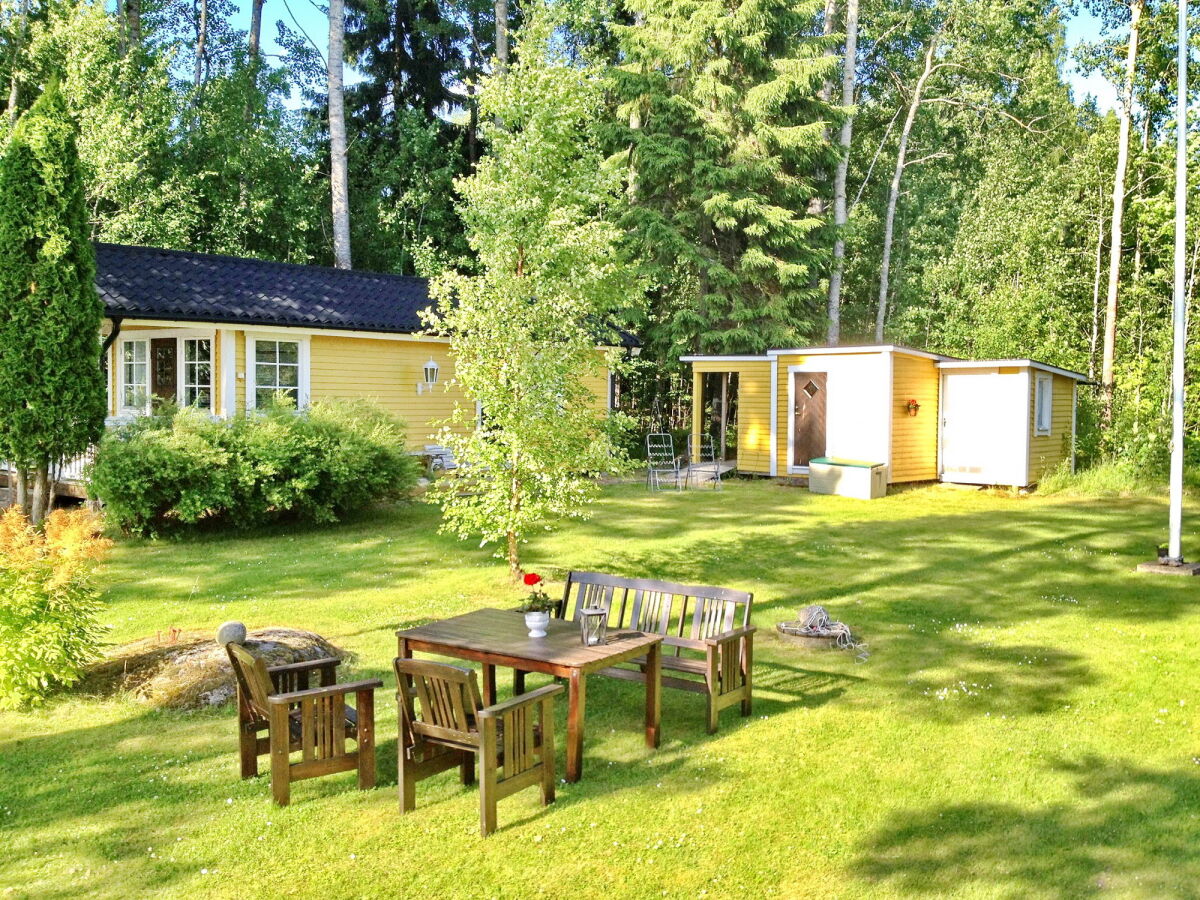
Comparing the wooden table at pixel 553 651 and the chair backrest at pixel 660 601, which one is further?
the chair backrest at pixel 660 601

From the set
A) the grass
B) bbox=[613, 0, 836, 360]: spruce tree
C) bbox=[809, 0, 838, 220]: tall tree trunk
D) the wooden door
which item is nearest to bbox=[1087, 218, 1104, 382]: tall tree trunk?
bbox=[613, 0, 836, 360]: spruce tree

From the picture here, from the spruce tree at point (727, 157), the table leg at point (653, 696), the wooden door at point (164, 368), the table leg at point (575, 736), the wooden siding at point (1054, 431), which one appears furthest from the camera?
the spruce tree at point (727, 157)

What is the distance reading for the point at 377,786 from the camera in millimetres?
5164

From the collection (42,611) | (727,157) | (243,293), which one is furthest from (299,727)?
(727,157)

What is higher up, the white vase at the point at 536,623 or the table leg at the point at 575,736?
the white vase at the point at 536,623

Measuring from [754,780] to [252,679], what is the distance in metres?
2.55

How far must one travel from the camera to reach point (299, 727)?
17.2 ft

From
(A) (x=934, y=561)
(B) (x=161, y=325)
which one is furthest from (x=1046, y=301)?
(B) (x=161, y=325)

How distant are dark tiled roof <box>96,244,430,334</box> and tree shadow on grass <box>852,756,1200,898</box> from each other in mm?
12902

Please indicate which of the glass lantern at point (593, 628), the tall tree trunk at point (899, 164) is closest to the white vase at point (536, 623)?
the glass lantern at point (593, 628)

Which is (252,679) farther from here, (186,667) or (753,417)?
(753,417)

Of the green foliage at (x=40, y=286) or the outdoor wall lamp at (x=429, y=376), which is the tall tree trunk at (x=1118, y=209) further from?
the green foliage at (x=40, y=286)

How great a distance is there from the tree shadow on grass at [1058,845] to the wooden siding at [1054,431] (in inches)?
537

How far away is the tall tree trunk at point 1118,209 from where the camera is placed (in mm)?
19297
